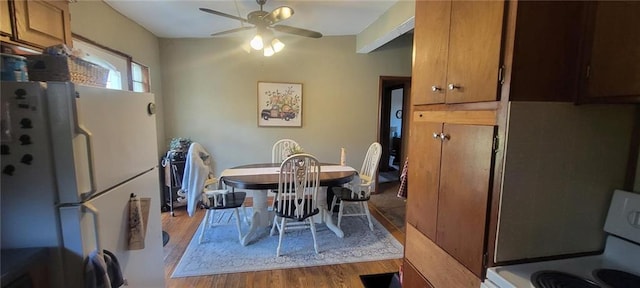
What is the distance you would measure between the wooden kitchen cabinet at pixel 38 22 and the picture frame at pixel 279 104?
8.32 feet

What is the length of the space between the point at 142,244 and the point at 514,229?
1.57 meters

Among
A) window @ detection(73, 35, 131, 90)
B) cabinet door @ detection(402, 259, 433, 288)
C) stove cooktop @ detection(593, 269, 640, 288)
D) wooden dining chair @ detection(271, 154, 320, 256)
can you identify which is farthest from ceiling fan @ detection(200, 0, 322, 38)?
stove cooktop @ detection(593, 269, 640, 288)

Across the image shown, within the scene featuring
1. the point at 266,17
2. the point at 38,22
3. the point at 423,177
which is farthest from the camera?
the point at 266,17

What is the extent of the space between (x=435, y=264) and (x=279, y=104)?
3.37m

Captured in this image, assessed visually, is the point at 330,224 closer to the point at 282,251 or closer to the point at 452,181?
the point at 282,251

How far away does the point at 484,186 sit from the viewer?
0.93m

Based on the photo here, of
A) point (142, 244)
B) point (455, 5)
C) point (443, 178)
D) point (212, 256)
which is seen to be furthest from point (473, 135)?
point (212, 256)

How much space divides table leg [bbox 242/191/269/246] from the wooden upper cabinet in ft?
8.74

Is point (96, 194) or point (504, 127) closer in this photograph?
point (504, 127)

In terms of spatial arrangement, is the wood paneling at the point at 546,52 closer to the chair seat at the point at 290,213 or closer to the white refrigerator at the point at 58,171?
the white refrigerator at the point at 58,171

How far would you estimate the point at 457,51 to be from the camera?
41.2 inches

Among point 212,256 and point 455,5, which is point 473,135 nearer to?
point 455,5

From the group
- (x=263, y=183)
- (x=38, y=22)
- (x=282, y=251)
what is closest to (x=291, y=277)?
(x=282, y=251)

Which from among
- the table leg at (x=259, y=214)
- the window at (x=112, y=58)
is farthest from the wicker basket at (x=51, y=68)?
the table leg at (x=259, y=214)
